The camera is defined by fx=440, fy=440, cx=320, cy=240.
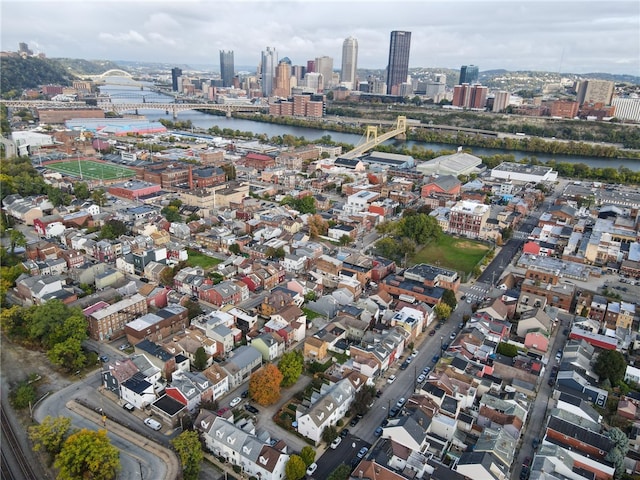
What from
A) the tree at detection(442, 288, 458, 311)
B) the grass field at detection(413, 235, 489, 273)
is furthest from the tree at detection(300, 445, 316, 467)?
the grass field at detection(413, 235, 489, 273)

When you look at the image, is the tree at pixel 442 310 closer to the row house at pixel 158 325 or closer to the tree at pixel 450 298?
the tree at pixel 450 298

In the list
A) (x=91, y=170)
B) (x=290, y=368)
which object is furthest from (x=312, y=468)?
(x=91, y=170)

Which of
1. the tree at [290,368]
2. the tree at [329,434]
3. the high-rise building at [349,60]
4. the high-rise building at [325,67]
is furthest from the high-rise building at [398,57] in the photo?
the tree at [329,434]

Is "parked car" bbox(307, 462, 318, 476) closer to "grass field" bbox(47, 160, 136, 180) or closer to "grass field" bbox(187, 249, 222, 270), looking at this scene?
"grass field" bbox(187, 249, 222, 270)

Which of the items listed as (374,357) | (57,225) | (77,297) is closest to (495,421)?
(374,357)

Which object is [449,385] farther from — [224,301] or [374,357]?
[224,301]
